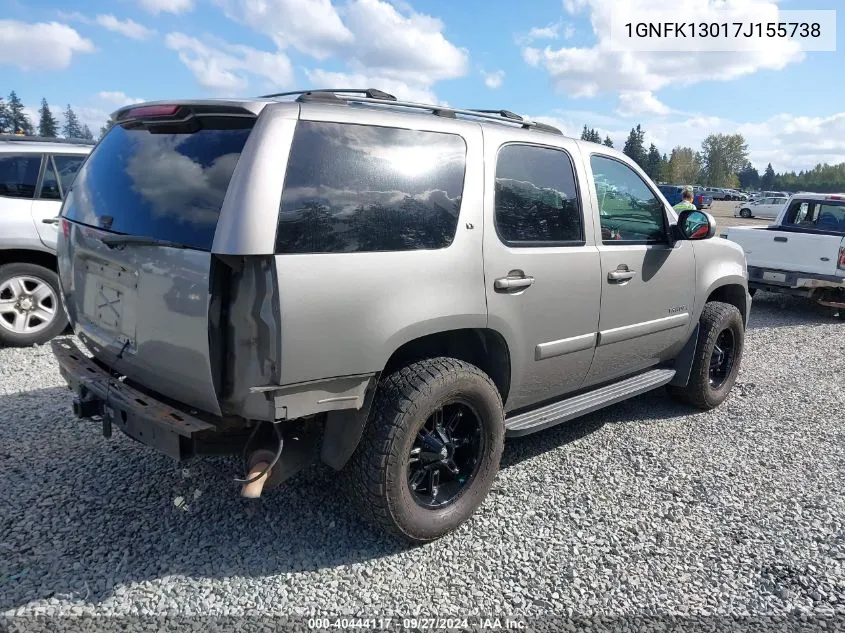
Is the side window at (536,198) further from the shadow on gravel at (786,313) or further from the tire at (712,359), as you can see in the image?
the shadow on gravel at (786,313)

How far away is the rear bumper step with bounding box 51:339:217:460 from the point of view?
8.03 feet

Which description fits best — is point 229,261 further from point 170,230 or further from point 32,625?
point 32,625

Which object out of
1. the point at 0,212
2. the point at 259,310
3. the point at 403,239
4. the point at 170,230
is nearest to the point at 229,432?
the point at 259,310

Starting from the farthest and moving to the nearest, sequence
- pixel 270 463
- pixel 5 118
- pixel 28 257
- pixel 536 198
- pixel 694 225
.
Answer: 1. pixel 5 118
2. pixel 28 257
3. pixel 694 225
4. pixel 536 198
5. pixel 270 463

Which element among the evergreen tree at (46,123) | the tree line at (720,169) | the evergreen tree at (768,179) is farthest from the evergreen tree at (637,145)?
the evergreen tree at (46,123)

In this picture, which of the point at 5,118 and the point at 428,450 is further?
the point at 5,118

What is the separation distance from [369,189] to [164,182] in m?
0.88

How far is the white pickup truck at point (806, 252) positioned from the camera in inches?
343

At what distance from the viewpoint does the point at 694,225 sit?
4.19m

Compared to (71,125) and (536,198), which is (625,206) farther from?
(71,125)

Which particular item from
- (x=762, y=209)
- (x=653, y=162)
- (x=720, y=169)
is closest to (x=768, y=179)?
(x=720, y=169)

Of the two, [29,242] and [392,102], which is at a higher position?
[392,102]

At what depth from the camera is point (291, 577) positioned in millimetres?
2693

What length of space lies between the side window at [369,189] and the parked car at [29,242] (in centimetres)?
432
